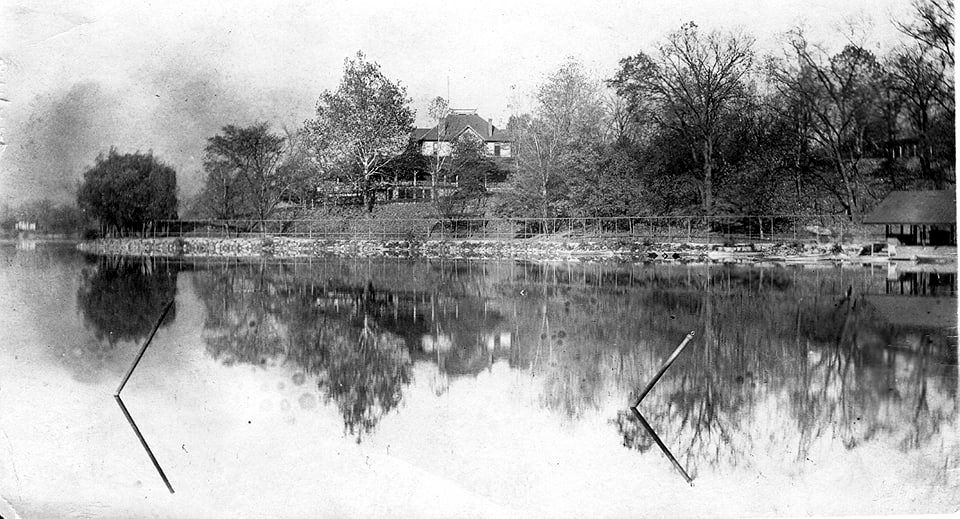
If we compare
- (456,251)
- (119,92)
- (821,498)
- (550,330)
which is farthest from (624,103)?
(821,498)

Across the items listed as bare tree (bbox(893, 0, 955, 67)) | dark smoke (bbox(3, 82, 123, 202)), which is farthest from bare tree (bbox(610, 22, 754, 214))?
dark smoke (bbox(3, 82, 123, 202))

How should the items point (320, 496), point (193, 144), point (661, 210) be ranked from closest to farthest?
1. point (320, 496)
2. point (193, 144)
3. point (661, 210)

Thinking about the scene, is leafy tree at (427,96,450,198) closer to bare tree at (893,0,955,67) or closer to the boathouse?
bare tree at (893,0,955,67)

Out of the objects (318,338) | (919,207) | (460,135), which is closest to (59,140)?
(318,338)

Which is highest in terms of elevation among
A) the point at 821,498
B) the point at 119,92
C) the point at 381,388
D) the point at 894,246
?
the point at 119,92

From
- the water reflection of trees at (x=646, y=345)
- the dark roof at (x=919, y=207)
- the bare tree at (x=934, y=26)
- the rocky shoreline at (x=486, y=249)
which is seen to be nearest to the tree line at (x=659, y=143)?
the bare tree at (x=934, y=26)

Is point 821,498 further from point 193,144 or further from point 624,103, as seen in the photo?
point 624,103
